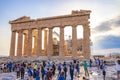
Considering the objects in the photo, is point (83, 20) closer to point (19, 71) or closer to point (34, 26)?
point (34, 26)

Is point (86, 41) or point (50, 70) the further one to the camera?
point (86, 41)

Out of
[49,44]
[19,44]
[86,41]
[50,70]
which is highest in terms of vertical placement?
[86,41]

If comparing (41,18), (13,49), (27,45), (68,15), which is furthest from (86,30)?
(13,49)

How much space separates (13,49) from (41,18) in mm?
10352

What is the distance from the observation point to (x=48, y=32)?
159ft

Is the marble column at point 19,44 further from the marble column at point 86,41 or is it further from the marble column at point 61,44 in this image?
the marble column at point 86,41

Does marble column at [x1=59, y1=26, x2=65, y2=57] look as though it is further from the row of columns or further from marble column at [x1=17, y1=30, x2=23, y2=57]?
marble column at [x1=17, y1=30, x2=23, y2=57]

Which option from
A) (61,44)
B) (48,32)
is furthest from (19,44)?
(61,44)

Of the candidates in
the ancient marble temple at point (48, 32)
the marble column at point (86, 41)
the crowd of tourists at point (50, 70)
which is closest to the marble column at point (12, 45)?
the ancient marble temple at point (48, 32)

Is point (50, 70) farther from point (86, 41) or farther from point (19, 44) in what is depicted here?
point (19, 44)

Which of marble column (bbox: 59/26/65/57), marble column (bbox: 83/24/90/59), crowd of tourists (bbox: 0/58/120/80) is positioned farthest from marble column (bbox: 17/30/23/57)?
crowd of tourists (bbox: 0/58/120/80)

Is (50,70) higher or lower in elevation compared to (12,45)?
lower

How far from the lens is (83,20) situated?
41719 mm

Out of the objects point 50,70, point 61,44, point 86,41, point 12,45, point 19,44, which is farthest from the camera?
point 12,45
